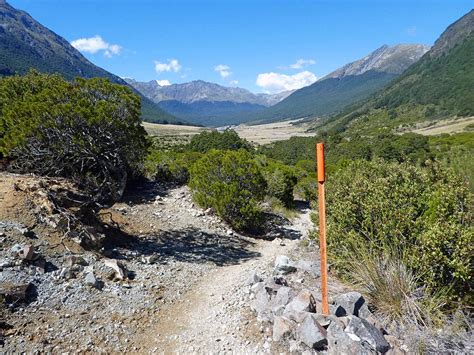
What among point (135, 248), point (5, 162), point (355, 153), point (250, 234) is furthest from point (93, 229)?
point (355, 153)

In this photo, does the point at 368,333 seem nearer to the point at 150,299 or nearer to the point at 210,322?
the point at 210,322

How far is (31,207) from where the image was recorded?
332 inches

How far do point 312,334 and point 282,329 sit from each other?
1.87 feet

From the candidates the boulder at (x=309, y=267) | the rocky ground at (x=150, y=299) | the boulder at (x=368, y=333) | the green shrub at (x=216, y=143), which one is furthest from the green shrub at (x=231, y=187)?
the green shrub at (x=216, y=143)

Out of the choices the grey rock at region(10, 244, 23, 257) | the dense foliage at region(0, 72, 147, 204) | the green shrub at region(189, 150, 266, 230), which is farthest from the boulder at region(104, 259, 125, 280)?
the green shrub at region(189, 150, 266, 230)

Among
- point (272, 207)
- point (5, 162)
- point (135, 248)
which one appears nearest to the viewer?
point (135, 248)

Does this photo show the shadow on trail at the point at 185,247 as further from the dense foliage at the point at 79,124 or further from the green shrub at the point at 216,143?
the green shrub at the point at 216,143

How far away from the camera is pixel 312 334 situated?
5082mm

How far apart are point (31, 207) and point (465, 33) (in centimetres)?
24155

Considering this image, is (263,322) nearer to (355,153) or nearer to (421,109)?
(355,153)

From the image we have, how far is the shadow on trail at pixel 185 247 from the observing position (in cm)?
971

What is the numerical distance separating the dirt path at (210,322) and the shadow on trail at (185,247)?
62.6 inches

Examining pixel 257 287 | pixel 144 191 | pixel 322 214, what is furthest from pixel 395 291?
pixel 144 191

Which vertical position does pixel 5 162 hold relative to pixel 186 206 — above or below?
above
